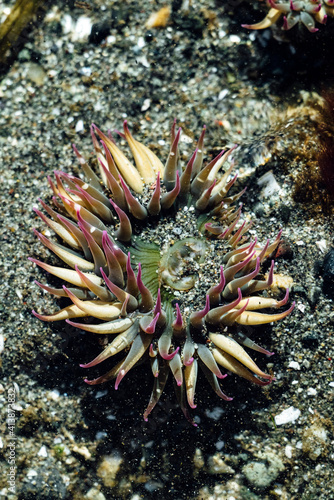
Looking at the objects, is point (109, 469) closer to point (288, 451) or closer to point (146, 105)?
point (288, 451)

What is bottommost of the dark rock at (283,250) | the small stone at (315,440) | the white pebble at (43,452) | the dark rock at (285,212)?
the small stone at (315,440)

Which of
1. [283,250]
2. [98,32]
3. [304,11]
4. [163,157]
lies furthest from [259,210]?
[98,32]

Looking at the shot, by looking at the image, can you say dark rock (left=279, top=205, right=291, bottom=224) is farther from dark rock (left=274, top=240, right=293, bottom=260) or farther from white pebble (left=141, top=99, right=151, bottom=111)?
white pebble (left=141, top=99, right=151, bottom=111)

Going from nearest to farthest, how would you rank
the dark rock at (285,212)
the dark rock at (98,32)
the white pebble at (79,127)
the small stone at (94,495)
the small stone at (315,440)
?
the small stone at (315,440)
the small stone at (94,495)
the dark rock at (285,212)
the white pebble at (79,127)
the dark rock at (98,32)

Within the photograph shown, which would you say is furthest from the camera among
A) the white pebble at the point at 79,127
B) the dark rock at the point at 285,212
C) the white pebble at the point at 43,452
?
the white pebble at the point at 79,127

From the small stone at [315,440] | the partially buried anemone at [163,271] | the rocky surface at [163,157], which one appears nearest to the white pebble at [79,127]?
the rocky surface at [163,157]

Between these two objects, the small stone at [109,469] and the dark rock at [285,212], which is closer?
the small stone at [109,469]

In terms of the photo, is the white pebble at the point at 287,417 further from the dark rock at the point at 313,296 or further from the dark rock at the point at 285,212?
the dark rock at the point at 285,212
